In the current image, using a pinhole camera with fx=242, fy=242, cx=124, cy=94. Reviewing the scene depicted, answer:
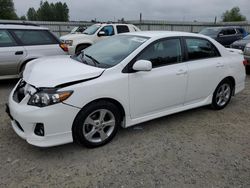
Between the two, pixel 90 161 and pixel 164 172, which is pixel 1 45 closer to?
pixel 90 161

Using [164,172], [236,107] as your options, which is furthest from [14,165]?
[236,107]

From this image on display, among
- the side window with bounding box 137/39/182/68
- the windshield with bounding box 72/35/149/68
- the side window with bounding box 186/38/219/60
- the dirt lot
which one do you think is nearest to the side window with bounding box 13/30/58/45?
the windshield with bounding box 72/35/149/68

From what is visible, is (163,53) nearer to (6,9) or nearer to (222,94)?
(222,94)

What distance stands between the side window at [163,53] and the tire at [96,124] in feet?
2.93

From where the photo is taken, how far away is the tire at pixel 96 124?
3066mm

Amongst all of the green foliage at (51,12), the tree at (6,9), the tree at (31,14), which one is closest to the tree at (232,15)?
the green foliage at (51,12)

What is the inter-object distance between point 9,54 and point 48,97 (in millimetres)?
3607

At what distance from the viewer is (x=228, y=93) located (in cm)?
489

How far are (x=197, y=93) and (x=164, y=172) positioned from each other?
1.91 metres

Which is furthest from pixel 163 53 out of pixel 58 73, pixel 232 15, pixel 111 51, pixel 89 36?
pixel 232 15

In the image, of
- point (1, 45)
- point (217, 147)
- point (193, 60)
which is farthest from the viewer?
point (1, 45)

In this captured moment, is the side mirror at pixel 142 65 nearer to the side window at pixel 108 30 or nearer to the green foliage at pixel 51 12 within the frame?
the side window at pixel 108 30

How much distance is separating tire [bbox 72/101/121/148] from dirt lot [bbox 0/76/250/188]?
0.14 m

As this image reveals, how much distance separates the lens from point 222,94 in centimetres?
481
